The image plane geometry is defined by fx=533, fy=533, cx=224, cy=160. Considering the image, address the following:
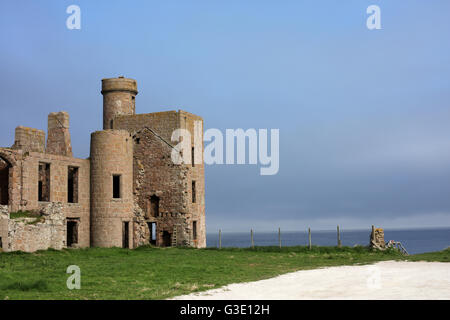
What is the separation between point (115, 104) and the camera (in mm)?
38844

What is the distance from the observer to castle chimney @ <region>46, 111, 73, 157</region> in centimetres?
3706

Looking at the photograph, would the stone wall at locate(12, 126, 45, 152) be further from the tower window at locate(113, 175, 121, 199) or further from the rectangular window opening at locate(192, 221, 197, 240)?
the rectangular window opening at locate(192, 221, 197, 240)

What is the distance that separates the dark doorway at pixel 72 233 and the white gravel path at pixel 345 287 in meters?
20.1

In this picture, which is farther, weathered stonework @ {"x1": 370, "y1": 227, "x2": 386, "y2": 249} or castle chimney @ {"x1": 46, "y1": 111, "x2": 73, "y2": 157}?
castle chimney @ {"x1": 46, "y1": 111, "x2": 73, "y2": 157}

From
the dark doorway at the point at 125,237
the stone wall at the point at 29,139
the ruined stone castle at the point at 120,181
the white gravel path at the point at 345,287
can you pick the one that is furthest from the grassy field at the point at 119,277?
the dark doorway at the point at 125,237

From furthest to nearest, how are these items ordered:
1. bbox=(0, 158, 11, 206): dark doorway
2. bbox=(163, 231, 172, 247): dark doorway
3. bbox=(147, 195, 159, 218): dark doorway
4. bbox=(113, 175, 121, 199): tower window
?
1. bbox=(113, 175, 121, 199): tower window
2. bbox=(147, 195, 159, 218): dark doorway
3. bbox=(163, 231, 172, 247): dark doorway
4. bbox=(0, 158, 11, 206): dark doorway

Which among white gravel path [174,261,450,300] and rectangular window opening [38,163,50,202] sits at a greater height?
rectangular window opening [38,163,50,202]

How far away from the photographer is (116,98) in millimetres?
38938

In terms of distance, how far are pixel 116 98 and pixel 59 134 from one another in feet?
15.9

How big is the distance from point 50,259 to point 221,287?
12.2 m

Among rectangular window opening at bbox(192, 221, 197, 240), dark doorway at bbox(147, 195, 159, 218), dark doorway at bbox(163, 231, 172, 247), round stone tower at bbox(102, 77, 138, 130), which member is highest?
round stone tower at bbox(102, 77, 138, 130)

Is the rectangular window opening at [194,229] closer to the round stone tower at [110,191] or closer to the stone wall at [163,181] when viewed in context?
the stone wall at [163,181]

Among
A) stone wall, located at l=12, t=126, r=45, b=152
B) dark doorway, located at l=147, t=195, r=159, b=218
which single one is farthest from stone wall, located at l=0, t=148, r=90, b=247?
dark doorway, located at l=147, t=195, r=159, b=218

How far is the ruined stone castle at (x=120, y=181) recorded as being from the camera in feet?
108
